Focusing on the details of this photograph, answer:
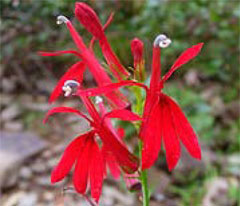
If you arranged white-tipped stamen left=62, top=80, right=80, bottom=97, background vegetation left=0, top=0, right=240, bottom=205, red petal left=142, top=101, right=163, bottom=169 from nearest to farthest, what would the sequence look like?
1. red petal left=142, top=101, right=163, bottom=169
2. white-tipped stamen left=62, top=80, right=80, bottom=97
3. background vegetation left=0, top=0, right=240, bottom=205

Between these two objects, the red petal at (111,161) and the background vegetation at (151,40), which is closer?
the red petal at (111,161)

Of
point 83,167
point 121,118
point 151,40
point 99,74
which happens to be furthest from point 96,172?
point 151,40

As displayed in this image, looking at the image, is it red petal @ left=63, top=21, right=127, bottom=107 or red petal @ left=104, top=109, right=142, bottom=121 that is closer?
red petal @ left=104, top=109, right=142, bottom=121

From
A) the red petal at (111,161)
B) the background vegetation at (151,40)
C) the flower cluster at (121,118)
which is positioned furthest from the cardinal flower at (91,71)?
the background vegetation at (151,40)

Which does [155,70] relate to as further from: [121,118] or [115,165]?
[115,165]

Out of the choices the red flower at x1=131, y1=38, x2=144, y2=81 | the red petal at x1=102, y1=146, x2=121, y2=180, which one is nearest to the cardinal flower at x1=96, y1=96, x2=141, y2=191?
the red petal at x1=102, y1=146, x2=121, y2=180

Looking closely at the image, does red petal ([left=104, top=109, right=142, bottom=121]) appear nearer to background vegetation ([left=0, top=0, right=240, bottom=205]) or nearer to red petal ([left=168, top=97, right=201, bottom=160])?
red petal ([left=168, top=97, right=201, bottom=160])

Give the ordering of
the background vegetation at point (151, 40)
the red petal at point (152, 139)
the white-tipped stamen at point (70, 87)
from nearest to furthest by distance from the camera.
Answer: the red petal at point (152, 139)
the white-tipped stamen at point (70, 87)
the background vegetation at point (151, 40)

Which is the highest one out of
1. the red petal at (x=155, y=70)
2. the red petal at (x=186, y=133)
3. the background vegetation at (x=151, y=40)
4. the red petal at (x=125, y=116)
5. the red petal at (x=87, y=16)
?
the red petal at (x=87, y=16)

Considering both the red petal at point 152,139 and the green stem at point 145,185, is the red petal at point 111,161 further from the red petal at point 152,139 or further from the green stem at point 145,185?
the red petal at point 152,139
